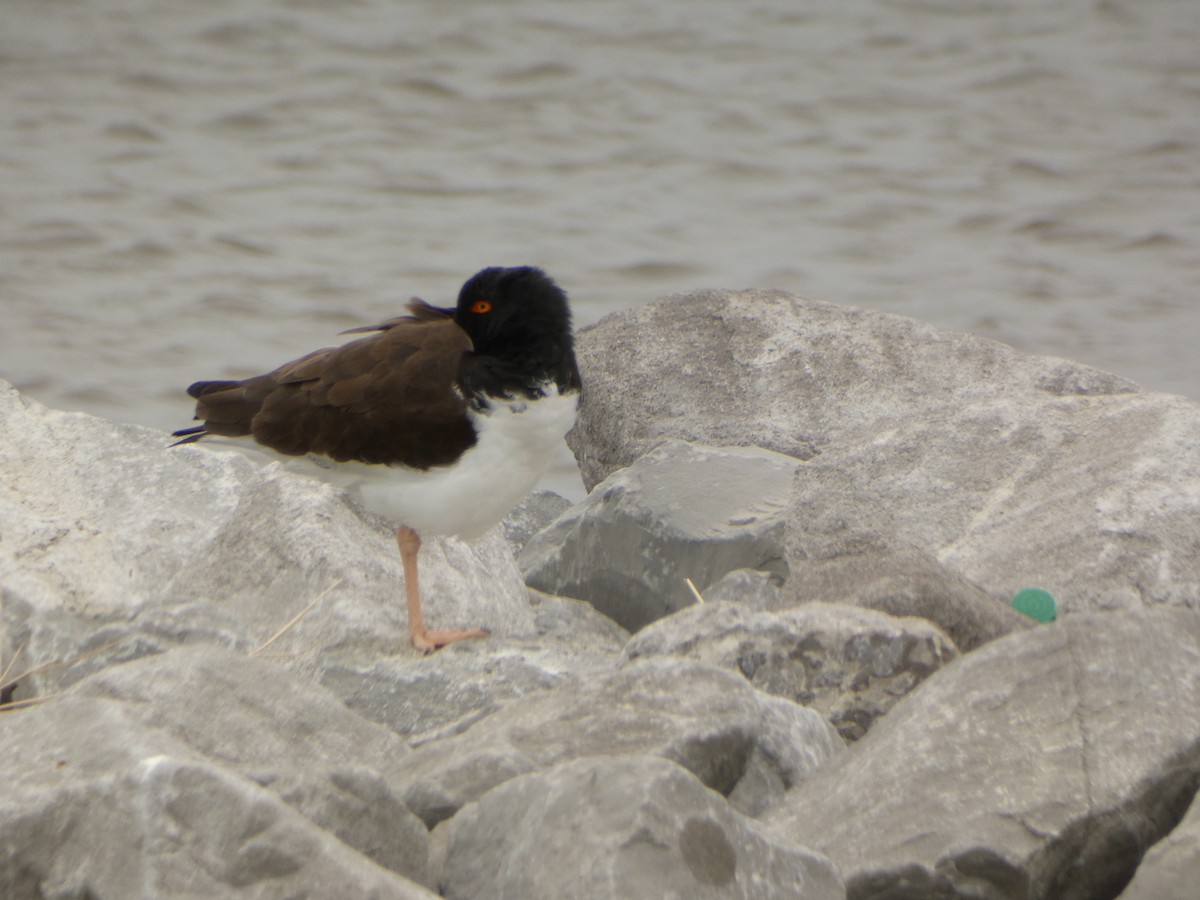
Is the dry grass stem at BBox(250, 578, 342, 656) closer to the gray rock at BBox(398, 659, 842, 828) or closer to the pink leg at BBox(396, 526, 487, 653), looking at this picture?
the pink leg at BBox(396, 526, 487, 653)

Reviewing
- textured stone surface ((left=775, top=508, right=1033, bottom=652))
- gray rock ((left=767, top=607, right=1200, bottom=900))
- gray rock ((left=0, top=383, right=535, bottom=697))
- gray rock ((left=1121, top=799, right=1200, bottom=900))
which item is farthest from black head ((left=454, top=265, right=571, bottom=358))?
gray rock ((left=1121, top=799, right=1200, bottom=900))

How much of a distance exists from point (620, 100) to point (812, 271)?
3.32 metres

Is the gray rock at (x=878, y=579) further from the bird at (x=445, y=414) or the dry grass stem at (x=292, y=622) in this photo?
the dry grass stem at (x=292, y=622)

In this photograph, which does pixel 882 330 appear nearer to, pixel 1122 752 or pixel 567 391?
pixel 567 391

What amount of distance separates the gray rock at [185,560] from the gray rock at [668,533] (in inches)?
11.9

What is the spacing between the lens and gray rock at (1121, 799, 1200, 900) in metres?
2.54

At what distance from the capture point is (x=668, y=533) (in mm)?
Answer: 5211

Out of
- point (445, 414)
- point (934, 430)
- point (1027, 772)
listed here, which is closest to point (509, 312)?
point (445, 414)

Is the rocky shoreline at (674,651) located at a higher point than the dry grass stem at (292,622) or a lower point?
higher

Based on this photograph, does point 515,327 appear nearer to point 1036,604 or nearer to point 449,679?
point 449,679

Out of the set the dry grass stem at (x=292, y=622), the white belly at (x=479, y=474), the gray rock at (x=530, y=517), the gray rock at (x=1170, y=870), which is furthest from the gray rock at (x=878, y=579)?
the gray rock at (x=530, y=517)

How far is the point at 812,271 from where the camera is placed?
40.5ft

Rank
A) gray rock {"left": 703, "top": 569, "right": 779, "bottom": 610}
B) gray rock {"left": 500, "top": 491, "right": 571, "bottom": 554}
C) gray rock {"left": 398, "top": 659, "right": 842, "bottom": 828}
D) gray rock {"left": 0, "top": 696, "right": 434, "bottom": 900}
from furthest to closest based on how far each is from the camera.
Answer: gray rock {"left": 500, "top": 491, "right": 571, "bottom": 554} < gray rock {"left": 703, "top": 569, "right": 779, "bottom": 610} < gray rock {"left": 398, "top": 659, "right": 842, "bottom": 828} < gray rock {"left": 0, "top": 696, "right": 434, "bottom": 900}

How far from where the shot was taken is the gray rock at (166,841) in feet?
7.58
